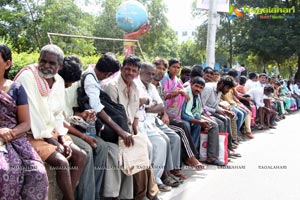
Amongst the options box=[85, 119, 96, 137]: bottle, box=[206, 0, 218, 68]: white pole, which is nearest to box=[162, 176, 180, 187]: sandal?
Answer: box=[85, 119, 96, 137]: bottle

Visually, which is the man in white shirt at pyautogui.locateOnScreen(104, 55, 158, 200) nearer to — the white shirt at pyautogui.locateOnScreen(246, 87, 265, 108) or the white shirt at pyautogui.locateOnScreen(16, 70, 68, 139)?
the white shirt at pyautogui.locateOnScreen(16, 70, 68, 139)

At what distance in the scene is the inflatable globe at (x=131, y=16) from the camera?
11.5 meters

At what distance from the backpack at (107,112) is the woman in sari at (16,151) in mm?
1034

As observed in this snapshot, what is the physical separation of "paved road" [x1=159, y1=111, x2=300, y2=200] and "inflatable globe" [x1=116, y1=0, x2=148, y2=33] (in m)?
5.68

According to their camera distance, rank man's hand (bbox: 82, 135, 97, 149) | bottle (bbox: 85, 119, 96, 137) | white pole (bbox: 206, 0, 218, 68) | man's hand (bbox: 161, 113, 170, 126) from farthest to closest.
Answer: white pole (bbox: 206, 0, 218, 68), man's hand (bbox: 161, 113, 170, 126), bottle (bbox: 85, 119, 96, 137), man's hand (bbox: 82, 135, 97, 149)

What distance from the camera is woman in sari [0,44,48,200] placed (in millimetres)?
2660

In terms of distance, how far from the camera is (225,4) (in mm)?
9445

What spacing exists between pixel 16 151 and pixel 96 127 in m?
1.19

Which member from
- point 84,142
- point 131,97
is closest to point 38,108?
point 84,142

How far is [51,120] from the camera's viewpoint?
3270mm

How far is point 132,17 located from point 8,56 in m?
8.96

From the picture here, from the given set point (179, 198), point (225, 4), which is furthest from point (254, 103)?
point (179, 198)

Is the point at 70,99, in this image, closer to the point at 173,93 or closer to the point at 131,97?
the point at 131,97

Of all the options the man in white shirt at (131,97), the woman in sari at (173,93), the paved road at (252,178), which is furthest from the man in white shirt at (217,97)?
the man in white shirt at (131,97)
